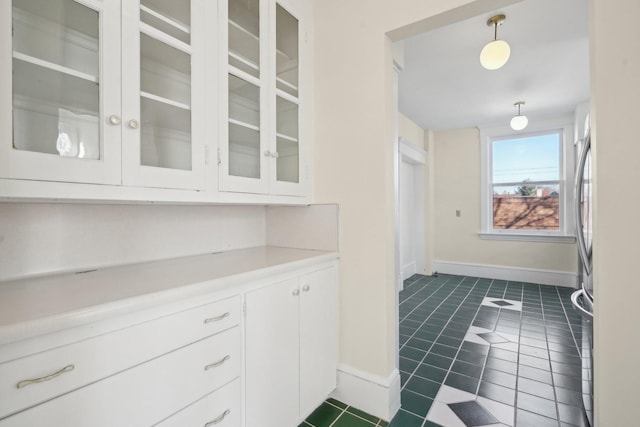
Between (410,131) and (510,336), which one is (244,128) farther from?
(410,131)

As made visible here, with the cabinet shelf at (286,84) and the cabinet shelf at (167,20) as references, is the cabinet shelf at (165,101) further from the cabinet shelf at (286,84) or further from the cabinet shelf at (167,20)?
the cabinet shelf at (286,84)

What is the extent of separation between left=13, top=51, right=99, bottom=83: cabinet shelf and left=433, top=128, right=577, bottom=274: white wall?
206 inches

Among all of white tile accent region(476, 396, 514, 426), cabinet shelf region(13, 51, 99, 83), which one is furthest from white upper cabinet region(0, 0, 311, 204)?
white tile accent region(476, 396, 514, 426)

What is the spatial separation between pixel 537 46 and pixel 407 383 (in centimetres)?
295

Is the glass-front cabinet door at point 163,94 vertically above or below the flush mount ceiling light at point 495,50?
below

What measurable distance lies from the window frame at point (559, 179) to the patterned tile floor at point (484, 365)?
1.15m

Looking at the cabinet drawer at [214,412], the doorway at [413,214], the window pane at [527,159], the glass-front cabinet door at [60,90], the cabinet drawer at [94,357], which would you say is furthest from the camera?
the doorway at [413,214]

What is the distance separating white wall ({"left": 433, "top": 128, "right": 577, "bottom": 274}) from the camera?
4645mm

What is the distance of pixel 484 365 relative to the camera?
2.15 metres

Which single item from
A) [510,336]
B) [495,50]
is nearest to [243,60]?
[495,50]

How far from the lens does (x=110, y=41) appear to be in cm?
98

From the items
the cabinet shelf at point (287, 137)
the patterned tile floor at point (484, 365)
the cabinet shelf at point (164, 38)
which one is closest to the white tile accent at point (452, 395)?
the patterned tile floor at point (484, 365)

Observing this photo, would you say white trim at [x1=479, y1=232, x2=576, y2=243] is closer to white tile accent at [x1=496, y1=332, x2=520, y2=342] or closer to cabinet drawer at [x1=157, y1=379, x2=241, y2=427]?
white tile accent at [x1=496, y1=332, x2=520, y2=342]

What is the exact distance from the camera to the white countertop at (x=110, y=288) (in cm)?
71
